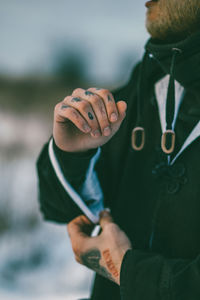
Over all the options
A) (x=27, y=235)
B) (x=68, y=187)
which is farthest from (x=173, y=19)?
(x=27, y=235)

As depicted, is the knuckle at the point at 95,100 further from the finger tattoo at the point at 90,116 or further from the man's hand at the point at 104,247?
the man's hand at the point at 104,247

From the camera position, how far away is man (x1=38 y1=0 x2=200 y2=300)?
589mm

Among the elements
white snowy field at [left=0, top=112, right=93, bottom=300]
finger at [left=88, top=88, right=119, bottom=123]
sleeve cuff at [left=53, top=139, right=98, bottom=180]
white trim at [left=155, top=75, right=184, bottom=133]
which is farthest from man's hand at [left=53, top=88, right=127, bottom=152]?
white snowy field at [left=0, top=112, right=93, bottom=300]

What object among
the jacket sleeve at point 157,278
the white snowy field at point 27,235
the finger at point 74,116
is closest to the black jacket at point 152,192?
the jacket sleeve at point 157,278

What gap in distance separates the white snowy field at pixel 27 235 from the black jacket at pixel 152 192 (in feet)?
5.54

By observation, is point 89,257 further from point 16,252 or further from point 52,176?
point 16,252

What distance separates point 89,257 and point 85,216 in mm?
109

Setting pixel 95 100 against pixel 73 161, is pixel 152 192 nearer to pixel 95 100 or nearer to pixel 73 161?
pixel 73 161

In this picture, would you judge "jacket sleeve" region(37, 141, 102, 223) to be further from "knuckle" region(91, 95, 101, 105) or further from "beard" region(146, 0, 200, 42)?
"beard" region(146, 0, 200, 42)

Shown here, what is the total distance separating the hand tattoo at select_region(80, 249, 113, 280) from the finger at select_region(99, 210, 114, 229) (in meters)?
0.07

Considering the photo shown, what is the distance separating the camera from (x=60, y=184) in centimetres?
77

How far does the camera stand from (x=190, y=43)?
657 mm

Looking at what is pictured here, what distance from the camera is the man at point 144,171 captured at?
1.93 feet

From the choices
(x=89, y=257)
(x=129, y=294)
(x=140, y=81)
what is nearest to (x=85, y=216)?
(x=89, y=257)
